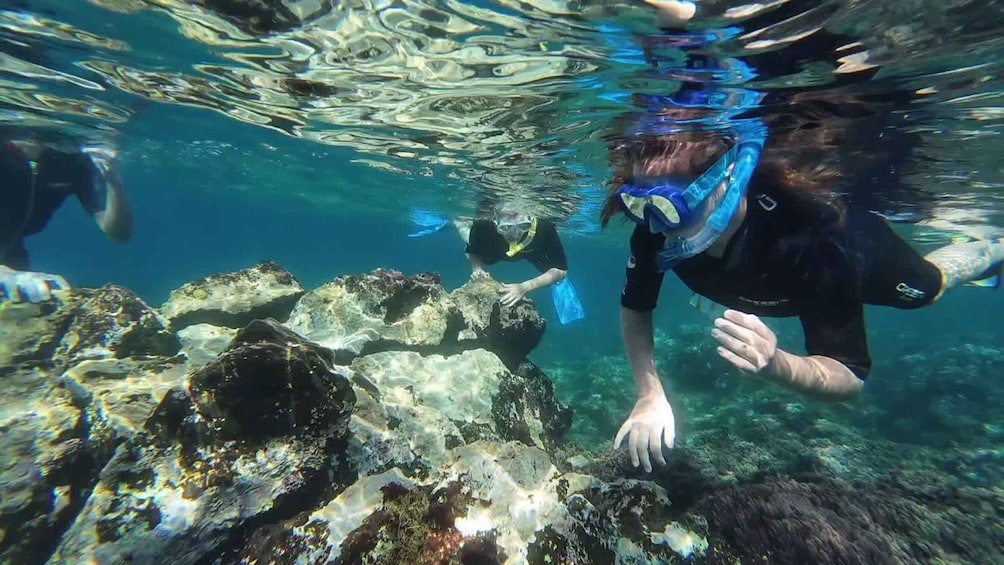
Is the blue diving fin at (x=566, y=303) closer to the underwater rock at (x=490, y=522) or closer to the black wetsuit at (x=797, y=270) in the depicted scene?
the black wetsuit at (x=797, y=270)

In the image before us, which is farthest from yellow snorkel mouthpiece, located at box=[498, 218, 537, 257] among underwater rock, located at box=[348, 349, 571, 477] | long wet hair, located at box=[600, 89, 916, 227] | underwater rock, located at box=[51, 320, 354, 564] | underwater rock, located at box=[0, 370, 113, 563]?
underwater rock, located at box=[0, 370, 113, 563]

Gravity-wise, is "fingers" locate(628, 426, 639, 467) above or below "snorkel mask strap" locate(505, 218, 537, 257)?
above

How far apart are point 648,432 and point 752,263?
1613mm

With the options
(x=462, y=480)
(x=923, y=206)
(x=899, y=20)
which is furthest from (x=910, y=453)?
(x=462, y=480)

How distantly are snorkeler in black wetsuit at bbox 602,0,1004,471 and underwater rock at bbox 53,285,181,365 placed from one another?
6.15m

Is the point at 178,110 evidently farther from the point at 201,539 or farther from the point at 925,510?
the point at 925,510

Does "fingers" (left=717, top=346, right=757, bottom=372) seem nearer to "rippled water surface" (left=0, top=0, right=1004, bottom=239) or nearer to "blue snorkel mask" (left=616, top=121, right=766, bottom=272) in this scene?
"blue snorkel mask" (left=616, top=121, right=766, bottom=272)

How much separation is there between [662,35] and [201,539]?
6.51 metres

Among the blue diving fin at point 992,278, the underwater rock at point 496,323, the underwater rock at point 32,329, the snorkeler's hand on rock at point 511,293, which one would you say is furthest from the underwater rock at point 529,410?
the blue diving fin at point 992,278

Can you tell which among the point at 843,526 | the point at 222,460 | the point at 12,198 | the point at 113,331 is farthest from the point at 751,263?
the point at 12,198

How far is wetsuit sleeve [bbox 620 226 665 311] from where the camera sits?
4.05 meters

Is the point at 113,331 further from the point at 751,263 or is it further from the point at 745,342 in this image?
the point at 751,263

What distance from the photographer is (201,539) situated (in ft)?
10.9

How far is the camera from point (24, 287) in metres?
6.17
